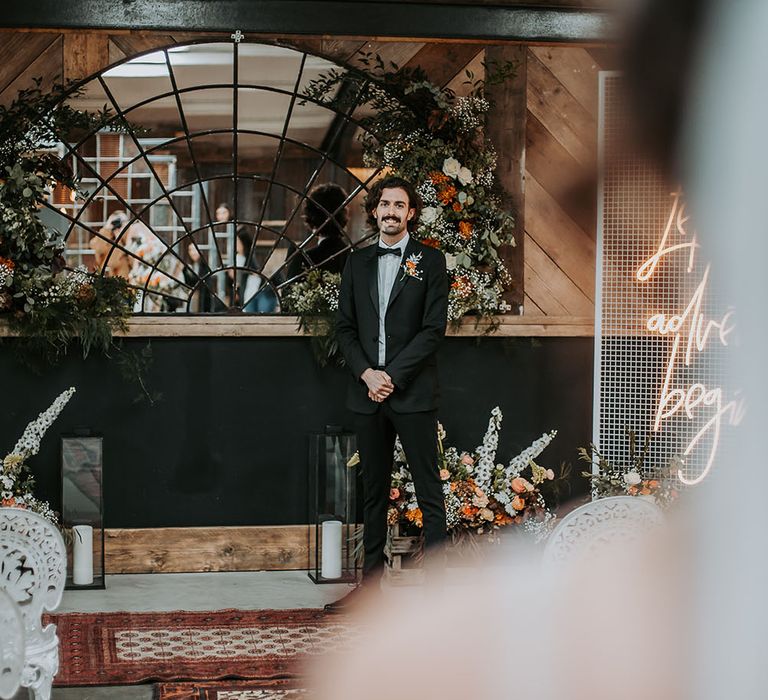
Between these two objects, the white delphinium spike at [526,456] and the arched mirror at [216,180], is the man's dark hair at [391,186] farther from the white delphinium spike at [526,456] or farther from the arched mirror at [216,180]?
the white delphinium spike at [526,456]

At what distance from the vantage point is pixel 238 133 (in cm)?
502

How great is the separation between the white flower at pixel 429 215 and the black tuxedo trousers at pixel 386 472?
106 cm

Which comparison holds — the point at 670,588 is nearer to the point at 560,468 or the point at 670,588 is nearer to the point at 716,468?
the point at 716,468

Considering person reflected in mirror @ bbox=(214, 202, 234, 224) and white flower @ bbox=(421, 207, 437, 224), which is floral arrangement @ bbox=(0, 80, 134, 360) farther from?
white flower @ bbox=(421, 207, 437, 224)

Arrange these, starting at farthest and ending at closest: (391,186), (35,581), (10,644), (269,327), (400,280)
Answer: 1. (269,327)
2. (400,280)
3. (391,186)
4. (35,581)
5. (10,644)

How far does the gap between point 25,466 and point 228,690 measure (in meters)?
1.87

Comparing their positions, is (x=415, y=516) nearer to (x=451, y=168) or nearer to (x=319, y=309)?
(x=319, y=309)

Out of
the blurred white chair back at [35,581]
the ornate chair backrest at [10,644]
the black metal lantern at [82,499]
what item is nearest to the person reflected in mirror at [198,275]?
the black metal lantern at [82,499]

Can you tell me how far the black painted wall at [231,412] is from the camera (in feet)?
15.9

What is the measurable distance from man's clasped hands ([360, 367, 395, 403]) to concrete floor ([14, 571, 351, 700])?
935 millimetres

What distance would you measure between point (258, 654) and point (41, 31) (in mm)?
2865

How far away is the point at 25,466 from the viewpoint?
469cm

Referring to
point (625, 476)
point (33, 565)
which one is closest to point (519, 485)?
point (625, 476)

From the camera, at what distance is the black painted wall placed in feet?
15.9
